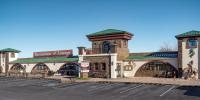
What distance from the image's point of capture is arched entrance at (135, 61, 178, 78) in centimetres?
3821

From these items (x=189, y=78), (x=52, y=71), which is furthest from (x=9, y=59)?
(x=189, y=78)

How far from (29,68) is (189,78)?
3471 cm

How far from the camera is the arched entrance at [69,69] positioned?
155 feet

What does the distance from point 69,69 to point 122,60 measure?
1163 centimetres

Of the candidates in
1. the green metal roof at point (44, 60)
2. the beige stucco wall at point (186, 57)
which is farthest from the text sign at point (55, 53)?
the beige stucco wall at point (186, 57)

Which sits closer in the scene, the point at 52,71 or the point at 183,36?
the point at 183,36

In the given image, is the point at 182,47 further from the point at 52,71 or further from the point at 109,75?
the point at 52,71

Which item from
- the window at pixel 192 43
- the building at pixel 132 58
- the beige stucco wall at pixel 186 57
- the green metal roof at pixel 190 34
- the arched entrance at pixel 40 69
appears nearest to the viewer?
the green metal roof at pixel 190 34

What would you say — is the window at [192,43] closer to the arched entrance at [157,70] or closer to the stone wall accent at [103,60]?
the arched entrance at [157,70]

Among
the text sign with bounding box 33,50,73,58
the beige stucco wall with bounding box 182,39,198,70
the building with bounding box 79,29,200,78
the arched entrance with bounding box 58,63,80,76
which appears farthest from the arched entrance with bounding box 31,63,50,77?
the beige stucco wall with bounding box 182,39,198,70

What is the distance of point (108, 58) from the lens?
40750 millimetres

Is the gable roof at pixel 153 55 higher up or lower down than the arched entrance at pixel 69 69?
higher up

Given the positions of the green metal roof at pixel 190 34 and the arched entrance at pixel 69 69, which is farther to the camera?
the arched entrance at pixel 69 69

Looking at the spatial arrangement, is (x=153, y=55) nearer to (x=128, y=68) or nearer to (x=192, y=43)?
(x=128, y=68)
